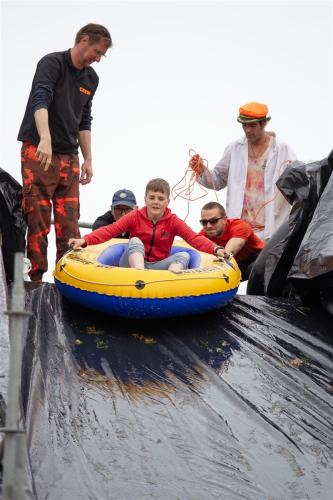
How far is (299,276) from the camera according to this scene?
4082 millimetres

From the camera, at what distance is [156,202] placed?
4.14m

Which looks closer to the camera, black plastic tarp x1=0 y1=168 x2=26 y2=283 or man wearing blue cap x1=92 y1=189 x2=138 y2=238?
black plastic tarp x1=0 y1=168 x2=26 y2=283

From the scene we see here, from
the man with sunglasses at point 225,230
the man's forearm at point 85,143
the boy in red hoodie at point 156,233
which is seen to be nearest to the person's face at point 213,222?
the man with sunglasses at point 225,230

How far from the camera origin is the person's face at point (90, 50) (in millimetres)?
4332

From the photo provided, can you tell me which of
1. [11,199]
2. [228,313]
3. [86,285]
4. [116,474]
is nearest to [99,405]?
[116,474]

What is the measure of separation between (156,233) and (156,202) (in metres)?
0.19

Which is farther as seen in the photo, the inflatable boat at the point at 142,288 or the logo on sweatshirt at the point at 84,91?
the logo on sweatshirt at the point at 84,91

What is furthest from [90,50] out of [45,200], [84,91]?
[45,200]

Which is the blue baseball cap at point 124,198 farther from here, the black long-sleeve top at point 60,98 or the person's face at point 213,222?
the black long-sleeve top at point 60,98

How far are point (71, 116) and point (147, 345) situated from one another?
1699mm

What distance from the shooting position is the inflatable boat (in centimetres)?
358

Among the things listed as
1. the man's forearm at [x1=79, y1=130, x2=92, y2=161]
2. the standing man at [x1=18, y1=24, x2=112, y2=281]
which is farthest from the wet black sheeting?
the man's forearm at [x1=79, y1=130, x2=92, y2=161]

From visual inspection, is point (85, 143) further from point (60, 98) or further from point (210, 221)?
point (210, 221)

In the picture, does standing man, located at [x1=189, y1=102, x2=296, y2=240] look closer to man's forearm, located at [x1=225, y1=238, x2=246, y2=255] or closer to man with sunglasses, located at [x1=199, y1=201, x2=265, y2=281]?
man with sunglasses, located at [x1=199, y1=201, x2=265, y2=281]
